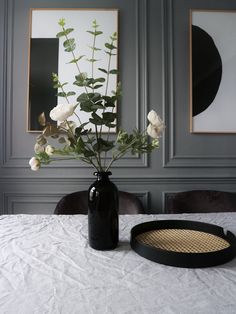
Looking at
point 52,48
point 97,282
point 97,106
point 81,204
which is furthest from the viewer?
point 52,48

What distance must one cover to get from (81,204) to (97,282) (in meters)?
0.86

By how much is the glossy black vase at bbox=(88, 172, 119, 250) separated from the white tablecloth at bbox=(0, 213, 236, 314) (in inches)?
1.2

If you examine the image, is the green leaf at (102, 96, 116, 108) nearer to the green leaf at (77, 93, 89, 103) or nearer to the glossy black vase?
the green leaf at (77, 93, 89, 103)

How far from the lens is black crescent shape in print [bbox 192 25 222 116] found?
4.94 ft

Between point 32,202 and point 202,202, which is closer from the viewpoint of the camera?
point 202,202

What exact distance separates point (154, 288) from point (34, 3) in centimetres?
168

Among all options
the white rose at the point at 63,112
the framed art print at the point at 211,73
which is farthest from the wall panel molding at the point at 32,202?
the white rose at the point at 63,112

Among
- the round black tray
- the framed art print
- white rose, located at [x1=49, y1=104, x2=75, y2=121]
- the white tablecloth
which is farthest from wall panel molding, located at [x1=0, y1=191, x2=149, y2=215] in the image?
white rose, located at [x1=49, y1=104, x2=75, y2=121]

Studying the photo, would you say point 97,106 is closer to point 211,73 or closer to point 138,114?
point 138,114

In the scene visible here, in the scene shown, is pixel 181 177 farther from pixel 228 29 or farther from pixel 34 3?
pixel 34 3

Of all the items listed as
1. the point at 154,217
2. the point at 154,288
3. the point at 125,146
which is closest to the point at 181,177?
the point at 154,217

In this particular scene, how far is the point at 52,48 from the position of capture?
1477 millimetres

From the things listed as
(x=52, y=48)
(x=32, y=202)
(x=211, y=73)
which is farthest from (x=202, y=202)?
(x=52, y=48)

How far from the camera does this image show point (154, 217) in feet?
3.24
